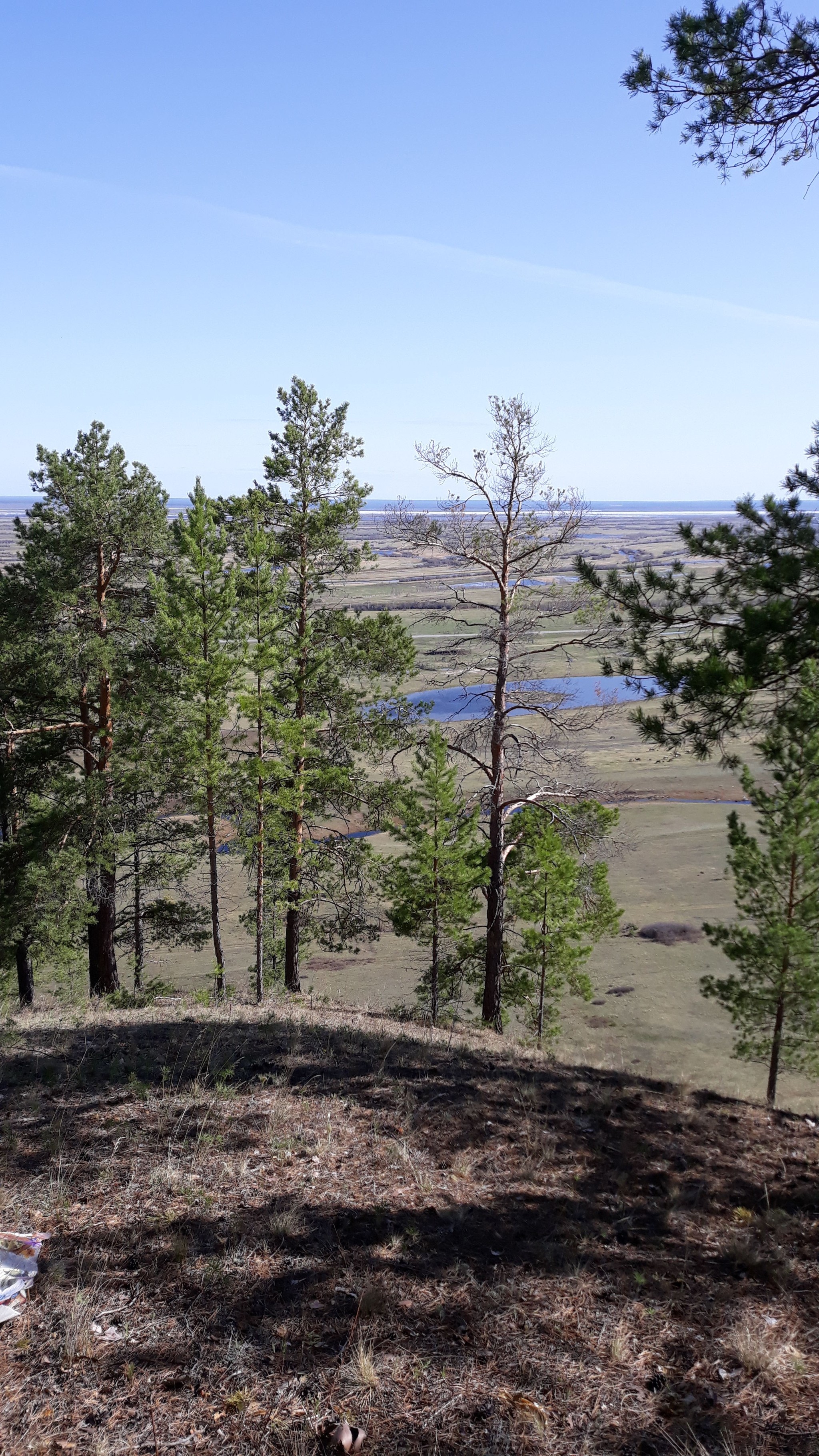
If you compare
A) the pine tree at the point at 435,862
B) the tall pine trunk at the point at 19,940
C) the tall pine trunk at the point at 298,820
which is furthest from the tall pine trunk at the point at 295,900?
the tall pine trunk at the point at 19,940

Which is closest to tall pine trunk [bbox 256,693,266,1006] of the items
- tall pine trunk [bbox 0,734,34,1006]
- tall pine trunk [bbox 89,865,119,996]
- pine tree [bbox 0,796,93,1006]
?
tall pine trunk [bbox 89,865,119,996]

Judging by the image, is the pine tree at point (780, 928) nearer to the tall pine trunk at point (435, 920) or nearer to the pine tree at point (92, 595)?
the tall pine trunk at point (435, 920)

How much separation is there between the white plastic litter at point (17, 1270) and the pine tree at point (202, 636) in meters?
11.8

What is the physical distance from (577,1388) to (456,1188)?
78.7 inches

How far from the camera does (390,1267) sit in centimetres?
471

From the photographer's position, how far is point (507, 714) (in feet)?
52.1

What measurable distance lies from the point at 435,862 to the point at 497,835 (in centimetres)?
279

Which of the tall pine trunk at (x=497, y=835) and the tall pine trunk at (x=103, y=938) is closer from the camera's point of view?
the tall pine trunk at (x=497, y=835)

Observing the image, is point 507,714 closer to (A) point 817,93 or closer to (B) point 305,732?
(B) point 305,732

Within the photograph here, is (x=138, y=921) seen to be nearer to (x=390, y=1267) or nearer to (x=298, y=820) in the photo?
(x=298, y=820)

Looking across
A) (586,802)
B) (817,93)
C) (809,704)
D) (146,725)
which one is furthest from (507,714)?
(817,93)

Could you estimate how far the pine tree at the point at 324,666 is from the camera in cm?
1788

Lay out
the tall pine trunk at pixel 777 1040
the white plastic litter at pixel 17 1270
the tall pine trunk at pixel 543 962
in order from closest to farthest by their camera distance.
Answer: the white plastic litter at pixel 17 1270 < the tall pine trunk at pixel 777 1040 < the tall pine trunk at pixel 543 962

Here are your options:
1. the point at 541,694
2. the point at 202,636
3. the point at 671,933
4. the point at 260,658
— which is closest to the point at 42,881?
the point at 202,636
